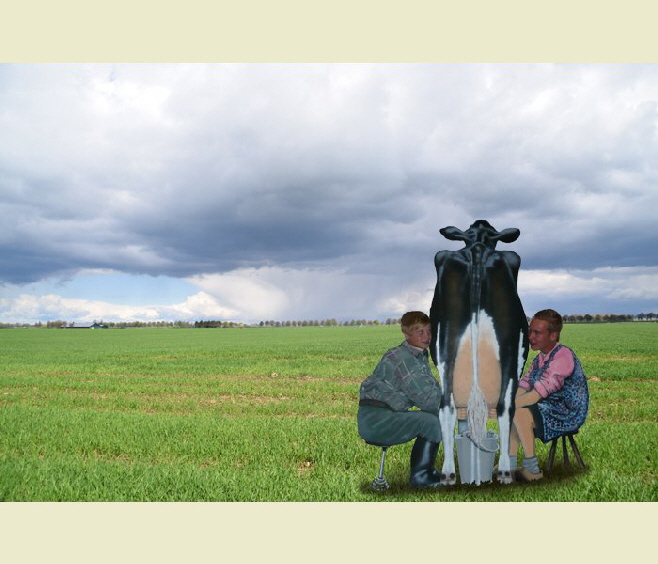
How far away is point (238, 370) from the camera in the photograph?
2617 cm

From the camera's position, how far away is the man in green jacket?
5.75 meters

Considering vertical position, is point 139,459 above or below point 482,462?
below

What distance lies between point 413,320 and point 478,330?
27.0 inches

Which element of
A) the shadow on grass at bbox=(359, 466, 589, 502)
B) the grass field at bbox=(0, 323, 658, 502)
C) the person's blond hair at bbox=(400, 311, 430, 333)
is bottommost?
the grass field at bbox=(0, 323, 658, 502)

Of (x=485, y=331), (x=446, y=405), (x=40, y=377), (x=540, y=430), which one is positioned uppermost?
(x=485, y=331)

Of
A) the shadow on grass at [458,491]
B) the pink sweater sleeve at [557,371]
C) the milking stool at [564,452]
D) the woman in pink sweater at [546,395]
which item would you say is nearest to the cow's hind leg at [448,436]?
the shadow on grass at [458,491]

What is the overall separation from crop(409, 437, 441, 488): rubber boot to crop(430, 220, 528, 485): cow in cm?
31

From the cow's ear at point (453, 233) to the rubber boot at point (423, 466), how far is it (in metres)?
2.26

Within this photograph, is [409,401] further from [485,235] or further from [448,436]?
[485,235]

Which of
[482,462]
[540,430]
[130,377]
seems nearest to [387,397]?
[482,462]

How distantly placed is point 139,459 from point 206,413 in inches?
211

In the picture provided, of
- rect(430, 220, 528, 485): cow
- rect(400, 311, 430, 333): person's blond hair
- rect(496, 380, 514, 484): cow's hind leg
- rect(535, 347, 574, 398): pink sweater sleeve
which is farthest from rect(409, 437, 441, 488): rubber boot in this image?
rect(535, 347, 574, 398): pink sweater sleeve

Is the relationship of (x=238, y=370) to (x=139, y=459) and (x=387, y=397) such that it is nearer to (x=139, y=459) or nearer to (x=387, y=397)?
(x=139, y=459)

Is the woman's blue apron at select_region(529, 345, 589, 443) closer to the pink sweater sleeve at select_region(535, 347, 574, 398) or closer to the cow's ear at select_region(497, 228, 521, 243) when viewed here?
the pink sweater sleeve at select_region(535, 347, 574, 398)
